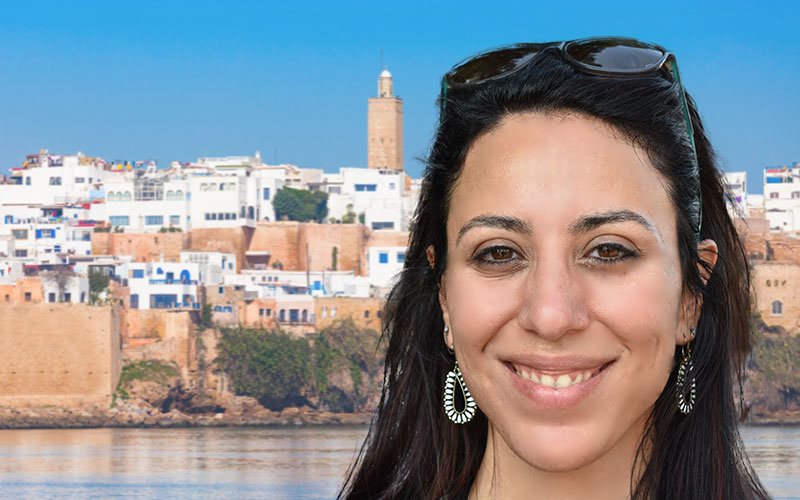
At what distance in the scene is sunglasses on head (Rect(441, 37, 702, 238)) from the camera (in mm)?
674

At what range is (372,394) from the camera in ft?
75.8

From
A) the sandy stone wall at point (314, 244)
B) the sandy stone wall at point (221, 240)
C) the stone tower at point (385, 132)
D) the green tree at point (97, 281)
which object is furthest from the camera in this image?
the stone tower at point (385, 132)

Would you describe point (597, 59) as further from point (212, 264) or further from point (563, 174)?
point (212, 264)

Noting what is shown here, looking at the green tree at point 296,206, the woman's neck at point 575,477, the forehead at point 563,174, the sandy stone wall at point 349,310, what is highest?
the green tree at point 296,206

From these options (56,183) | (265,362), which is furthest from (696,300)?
(56,183)

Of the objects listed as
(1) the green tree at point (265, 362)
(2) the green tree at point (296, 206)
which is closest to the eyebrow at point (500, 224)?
(1) the green tree at point (265, 362)

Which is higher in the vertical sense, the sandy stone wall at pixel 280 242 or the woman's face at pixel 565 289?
the sandy stone wall at pixel 280 242

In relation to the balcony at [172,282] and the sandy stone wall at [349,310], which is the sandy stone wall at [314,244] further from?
the sandy stone wall at [349,310]

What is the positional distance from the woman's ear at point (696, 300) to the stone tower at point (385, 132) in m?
33.3

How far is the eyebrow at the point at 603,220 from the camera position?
0.65 metres

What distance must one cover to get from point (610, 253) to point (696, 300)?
8 cm

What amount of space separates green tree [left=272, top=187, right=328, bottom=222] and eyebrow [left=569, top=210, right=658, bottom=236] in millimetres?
27872

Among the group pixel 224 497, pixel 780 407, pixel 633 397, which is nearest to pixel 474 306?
pixel 633 397

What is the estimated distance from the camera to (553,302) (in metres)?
0.63
